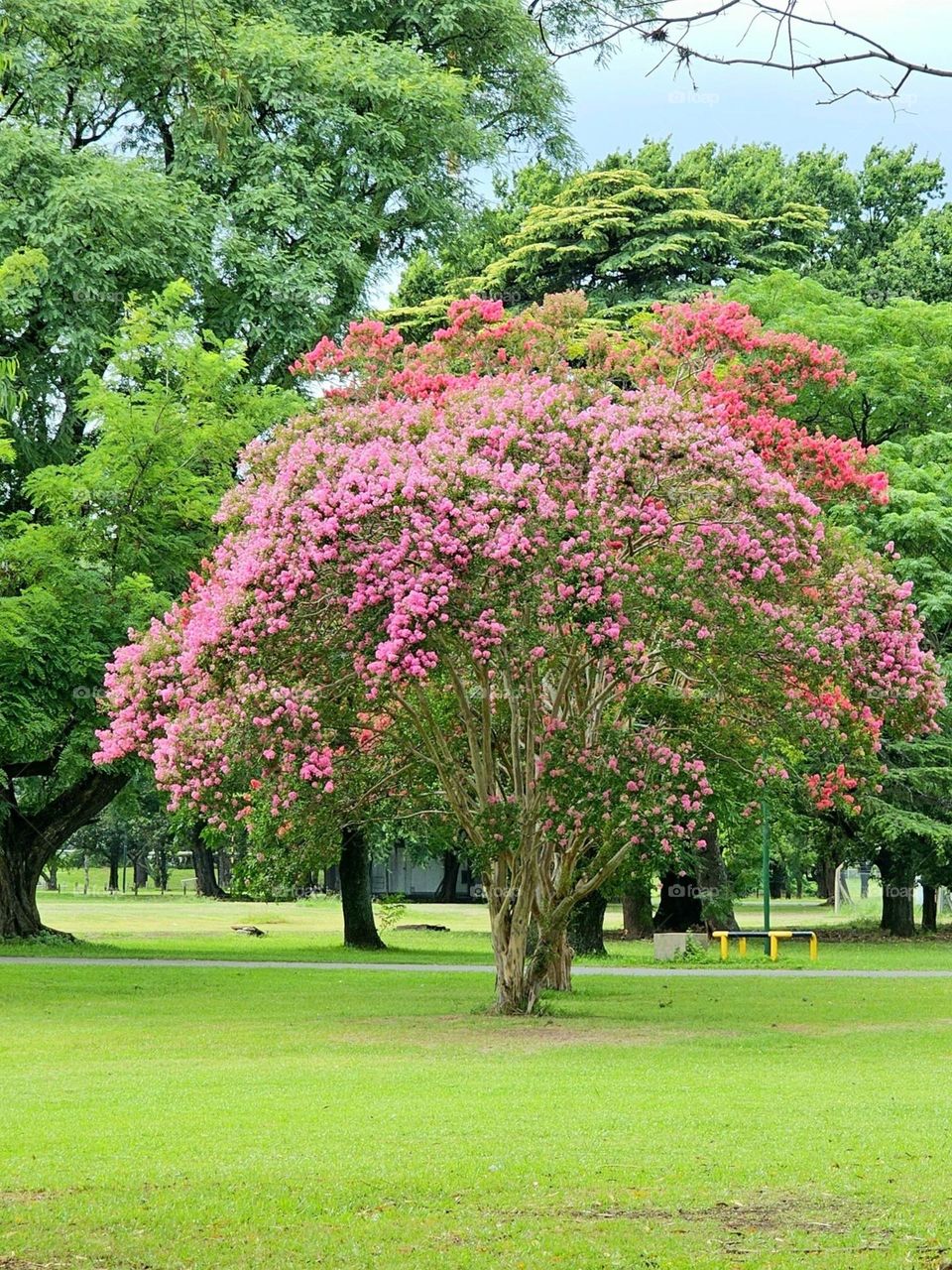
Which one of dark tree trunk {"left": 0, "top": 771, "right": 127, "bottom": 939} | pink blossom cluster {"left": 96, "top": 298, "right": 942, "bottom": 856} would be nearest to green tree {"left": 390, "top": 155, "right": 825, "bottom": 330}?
dark tree trunk {"left": 0, "top": 771, "right": 127, "bottom": 939}

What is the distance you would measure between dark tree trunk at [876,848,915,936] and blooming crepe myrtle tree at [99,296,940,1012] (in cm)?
2116

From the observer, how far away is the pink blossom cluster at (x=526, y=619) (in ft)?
55.5

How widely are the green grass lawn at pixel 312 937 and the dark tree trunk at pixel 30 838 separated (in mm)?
997

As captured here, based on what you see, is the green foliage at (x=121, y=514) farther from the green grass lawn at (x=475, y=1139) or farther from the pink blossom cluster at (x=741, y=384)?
the pink blossom cluster at (x=741, y=384)

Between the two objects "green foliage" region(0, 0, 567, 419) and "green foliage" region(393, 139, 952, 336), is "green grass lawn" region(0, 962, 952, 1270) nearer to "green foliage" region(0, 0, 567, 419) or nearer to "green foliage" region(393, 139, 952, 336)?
"green foliage" region(0, 0, 567, 419)

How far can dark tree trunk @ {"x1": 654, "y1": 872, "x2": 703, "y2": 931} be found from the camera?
38781 millimetres

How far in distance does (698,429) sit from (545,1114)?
25.8ft

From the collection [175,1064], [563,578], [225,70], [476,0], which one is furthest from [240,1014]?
[476,0]

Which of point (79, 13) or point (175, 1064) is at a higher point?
point (79, 13)

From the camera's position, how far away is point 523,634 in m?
17.2

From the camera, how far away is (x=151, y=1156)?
10398mm

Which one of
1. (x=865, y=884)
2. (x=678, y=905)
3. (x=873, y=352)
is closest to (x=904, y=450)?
(x=873, y=352)

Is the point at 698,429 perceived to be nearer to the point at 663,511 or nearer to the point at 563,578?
the point at 663,511

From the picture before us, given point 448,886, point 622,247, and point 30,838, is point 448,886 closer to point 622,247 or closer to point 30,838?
point 622,247
